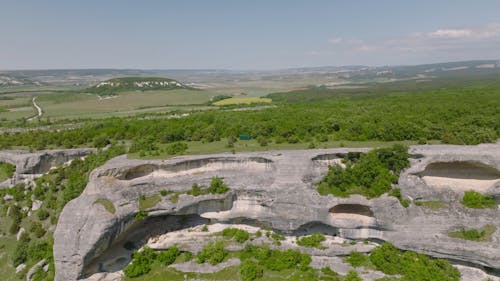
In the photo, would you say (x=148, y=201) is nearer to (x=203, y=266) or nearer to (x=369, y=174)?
(x=203, y=266)

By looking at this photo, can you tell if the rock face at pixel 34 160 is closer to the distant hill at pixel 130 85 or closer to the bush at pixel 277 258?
the bush at pixel 277 258

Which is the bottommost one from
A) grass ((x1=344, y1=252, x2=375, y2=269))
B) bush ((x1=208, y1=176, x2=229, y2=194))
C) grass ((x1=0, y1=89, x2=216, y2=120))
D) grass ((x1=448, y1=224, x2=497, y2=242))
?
grass ((x1=344, y1=252, x2=375, y2=269))

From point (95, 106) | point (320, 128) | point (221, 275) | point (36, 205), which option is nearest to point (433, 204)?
point (320, 128)

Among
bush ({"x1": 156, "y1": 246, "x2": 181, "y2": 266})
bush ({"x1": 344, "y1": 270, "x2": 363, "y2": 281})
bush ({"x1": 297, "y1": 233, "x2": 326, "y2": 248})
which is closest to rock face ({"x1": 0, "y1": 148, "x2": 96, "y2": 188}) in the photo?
bush ({"x1": 156, "y1": 246, "x2": 181, "y2": 266})

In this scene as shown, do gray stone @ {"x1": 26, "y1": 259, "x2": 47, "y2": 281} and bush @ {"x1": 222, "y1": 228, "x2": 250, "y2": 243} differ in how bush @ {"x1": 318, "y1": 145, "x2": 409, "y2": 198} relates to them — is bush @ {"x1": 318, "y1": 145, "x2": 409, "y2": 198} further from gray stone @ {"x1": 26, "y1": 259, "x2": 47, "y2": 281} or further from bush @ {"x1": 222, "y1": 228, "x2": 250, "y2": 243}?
gray stone @ {"x1": 26, "y1": 259, "x2": 47, "y2": 281}

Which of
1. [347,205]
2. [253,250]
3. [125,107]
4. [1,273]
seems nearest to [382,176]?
[347,205]

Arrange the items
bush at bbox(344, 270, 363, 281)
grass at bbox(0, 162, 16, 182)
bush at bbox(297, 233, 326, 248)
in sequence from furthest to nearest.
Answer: grass at bbox(0, 162, 16, 182) < bush at bbox(297, 233, 326, 248) < bush at bbox(344, 270, 363, 281)

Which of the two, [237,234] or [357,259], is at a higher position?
[237,234]
